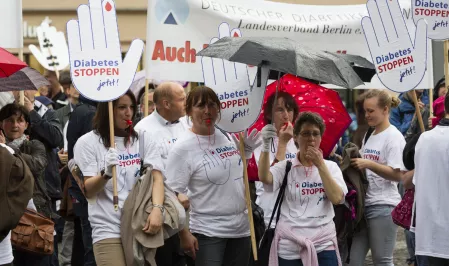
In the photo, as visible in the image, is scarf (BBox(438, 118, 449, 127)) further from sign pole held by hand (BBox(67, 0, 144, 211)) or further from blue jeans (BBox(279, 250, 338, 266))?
sign pole held by hand (BBox(67, 0, 144, 211))

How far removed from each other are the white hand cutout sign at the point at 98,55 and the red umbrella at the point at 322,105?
45.4 inches

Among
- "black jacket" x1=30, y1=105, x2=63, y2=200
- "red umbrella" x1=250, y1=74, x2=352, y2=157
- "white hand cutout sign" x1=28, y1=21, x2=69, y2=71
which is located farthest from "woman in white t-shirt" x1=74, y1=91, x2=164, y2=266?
"white hand cutout sign" x1=28, y1=21, x2=69, y2=71

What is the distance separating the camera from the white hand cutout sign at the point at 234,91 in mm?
7457

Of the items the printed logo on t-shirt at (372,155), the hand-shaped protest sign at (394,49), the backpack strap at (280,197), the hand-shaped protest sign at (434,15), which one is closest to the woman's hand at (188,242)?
the backpack strap at (280,197)

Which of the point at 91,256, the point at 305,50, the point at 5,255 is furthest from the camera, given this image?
the point at 91,256

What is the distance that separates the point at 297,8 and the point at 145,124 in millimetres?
2948

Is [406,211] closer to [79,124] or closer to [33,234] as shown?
[33,234]

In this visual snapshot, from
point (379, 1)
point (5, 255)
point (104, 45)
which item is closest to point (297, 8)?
point (379, 1)

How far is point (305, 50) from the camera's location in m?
7.11

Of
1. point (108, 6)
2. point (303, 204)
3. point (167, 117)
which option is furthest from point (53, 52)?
point (303, 204)

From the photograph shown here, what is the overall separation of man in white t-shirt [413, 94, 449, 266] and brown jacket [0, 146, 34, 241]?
2.46 m

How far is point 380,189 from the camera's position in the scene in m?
8.96

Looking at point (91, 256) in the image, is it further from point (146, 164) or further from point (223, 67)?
point (223, 67)

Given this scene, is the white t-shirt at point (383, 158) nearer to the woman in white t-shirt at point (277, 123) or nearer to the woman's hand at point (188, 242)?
the woman in white t-shirt at point (277, 123)
